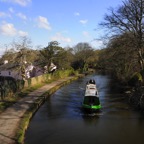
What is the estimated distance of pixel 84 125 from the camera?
81.8 ft

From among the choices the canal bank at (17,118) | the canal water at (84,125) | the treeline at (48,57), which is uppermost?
the treeline at (48,57)

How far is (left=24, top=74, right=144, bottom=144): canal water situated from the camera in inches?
819

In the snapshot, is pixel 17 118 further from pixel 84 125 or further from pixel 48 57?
pixel 48 57

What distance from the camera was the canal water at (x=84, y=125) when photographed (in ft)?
68.3

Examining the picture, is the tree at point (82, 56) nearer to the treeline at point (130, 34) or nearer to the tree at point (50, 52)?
the tree at point (50, 52)

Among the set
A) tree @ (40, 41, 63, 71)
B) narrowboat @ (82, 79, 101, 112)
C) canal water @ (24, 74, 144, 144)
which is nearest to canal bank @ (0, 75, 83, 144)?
canal water @ (24, 74, 144, 144)

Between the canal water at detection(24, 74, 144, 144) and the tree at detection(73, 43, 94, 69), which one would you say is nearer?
the canal water at detection(24, 74, 144, 144)

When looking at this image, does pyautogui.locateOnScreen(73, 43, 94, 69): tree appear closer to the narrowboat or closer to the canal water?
the canal water

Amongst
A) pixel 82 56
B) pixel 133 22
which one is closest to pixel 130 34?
pixel 133 22

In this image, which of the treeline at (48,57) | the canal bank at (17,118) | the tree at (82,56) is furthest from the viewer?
the tree at (82,56)

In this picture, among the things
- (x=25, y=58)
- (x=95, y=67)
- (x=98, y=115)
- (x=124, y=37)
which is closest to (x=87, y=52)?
(x=95, y=67)

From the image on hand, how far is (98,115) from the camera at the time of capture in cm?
2850

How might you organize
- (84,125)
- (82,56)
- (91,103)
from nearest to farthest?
1. (84,125)
2. (91,103)
3. (82,56)

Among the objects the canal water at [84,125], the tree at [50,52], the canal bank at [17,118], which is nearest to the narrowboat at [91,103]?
the canal water at [84,125]
